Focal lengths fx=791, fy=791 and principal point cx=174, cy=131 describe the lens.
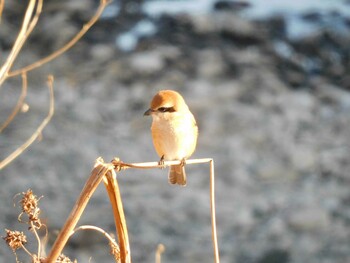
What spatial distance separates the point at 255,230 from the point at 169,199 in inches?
26.8

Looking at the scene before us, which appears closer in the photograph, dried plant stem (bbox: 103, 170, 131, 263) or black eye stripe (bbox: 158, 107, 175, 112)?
dried plant stem (bbox: 103, 170, 131, 263)

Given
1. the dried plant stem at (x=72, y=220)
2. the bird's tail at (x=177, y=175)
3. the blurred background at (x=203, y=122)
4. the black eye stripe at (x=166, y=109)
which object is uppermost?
the blurred background at (x=203, y=122)

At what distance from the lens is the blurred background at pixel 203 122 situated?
523 centimetres

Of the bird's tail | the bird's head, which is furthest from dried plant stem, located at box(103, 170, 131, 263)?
the bird's tail

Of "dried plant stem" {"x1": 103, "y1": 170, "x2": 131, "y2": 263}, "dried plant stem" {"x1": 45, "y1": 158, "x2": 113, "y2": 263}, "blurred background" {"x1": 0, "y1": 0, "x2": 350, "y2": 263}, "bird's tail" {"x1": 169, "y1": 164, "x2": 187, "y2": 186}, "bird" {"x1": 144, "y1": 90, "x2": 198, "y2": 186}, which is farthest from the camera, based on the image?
"blurred background" {"x1": 0, "y1": 0, "x2": 350, "y2": 263}

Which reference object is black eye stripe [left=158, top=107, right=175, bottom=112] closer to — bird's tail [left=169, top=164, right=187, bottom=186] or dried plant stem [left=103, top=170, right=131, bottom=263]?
bird's tail [left=169, top=164, right=187, bottom=186]

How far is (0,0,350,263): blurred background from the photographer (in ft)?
17.2

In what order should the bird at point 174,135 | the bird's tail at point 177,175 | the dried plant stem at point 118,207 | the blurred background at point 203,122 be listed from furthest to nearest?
the blurred background at point 203,122 < the bird's tail at point 177,175 < the bird at point 174,135 < the dried plant stem at point 118,207

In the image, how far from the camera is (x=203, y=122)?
20.5 ft

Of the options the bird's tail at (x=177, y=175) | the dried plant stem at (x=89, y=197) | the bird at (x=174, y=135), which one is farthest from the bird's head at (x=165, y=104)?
the dried plant stem at (x=89, y=197)

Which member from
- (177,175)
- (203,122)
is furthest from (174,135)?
(203,122)

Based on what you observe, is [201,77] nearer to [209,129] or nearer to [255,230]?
[209,129]

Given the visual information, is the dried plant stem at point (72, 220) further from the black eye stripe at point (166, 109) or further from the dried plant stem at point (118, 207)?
the black eye stripe at point (166, 109)

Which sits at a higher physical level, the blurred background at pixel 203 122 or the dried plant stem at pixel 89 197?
the blurred background at pixel 203 122
